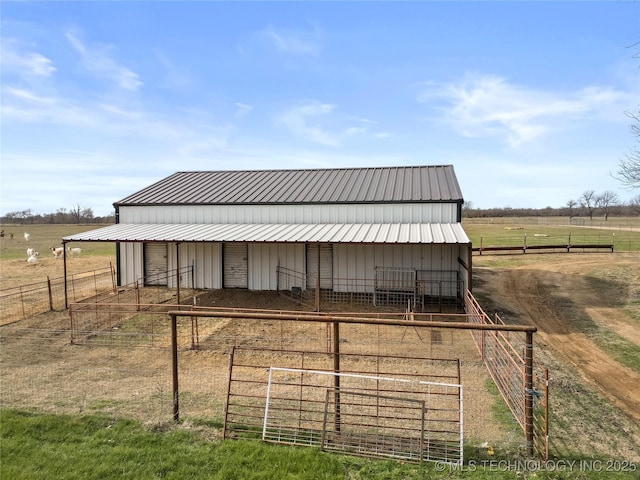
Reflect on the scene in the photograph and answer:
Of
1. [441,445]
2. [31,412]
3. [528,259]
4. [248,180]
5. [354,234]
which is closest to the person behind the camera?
[441,445]

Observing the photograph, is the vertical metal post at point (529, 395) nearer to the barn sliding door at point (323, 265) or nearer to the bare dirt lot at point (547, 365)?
the bare dirt lot at point (547, 365)

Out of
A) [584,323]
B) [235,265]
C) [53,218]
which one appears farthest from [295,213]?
[53,218]

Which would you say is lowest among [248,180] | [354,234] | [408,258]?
[408,258]

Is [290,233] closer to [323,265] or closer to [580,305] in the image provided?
[323,265]

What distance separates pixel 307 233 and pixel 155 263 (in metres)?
8.95

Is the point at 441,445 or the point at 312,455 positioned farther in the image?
the point at 441,445

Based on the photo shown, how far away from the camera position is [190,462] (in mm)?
4883

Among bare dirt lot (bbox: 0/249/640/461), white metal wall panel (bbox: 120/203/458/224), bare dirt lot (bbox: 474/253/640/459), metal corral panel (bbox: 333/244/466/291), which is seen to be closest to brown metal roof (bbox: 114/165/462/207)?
white metal wall panel (bbox: 120/203/458/224)

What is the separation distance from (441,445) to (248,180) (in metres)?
19.5

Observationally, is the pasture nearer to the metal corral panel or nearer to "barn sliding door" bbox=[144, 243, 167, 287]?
the metal corral panel

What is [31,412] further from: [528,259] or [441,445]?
[528,259]

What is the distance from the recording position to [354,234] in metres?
15.7

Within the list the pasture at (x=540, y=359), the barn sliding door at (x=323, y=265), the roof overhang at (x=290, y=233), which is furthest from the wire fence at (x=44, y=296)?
the barn sliding door at (x=323, y=265)

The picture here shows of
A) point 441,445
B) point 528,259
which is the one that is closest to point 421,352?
point 441,445
